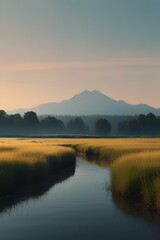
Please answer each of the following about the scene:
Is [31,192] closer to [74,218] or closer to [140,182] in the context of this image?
[74,218]

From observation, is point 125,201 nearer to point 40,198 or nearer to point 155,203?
point 155,203

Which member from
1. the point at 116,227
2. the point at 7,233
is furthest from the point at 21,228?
the point at 116,227

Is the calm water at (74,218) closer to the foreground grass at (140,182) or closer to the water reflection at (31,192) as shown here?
the water reflection at (31,192)

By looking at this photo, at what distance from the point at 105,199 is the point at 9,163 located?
8.89m

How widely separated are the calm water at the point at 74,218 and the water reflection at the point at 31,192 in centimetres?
7

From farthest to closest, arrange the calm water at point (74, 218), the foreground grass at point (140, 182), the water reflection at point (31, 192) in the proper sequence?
1. the water reflection at point (31, 192)
2. the foreground grass at point (140, 182)
3. the calm water at point (74, 218)

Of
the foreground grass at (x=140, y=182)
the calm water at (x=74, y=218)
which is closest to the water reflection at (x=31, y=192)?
the calm water at (x=74, y=218)

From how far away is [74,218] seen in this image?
2370cm

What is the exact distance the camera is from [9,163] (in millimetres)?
33625

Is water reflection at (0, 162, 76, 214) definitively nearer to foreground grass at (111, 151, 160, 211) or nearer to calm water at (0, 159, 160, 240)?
calm water at (0, 159, 160, 240)

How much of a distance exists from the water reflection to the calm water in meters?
0.07

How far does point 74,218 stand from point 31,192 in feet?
25.7

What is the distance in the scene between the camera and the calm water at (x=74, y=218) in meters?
20.5

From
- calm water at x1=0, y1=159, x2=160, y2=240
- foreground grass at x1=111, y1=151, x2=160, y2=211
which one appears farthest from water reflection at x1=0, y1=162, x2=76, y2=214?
foreground grass at x1=111, y1=151, x2=160, y2=211
